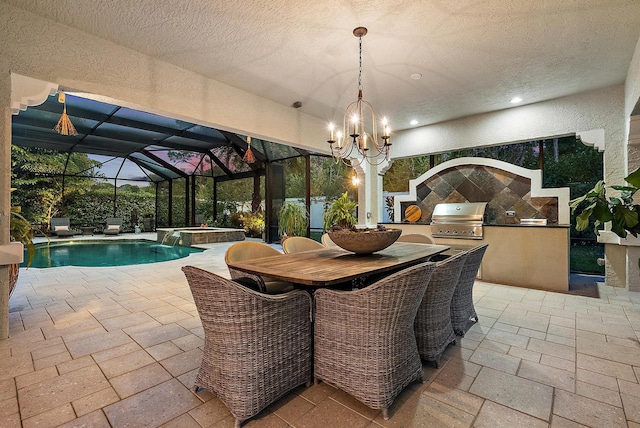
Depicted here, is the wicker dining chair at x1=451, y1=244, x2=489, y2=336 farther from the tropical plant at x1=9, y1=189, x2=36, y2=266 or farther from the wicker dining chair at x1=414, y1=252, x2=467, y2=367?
the tropical plant at x1=9, y1=189, x2=36, y2=266

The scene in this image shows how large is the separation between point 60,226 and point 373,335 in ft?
43.2

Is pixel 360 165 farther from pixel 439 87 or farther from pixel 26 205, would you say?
pixel 26 205

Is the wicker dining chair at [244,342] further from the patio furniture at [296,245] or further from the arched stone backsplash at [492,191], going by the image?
the arched stone backsplash at [492,191]

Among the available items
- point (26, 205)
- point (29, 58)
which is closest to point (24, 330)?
point (29, 58)

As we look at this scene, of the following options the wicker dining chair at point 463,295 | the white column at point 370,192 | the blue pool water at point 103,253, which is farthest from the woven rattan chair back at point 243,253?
the blue pool water at point 103,253

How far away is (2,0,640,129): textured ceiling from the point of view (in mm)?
2328

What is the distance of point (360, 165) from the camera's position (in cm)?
621

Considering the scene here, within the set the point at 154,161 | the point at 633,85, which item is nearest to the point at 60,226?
the point at 154,161

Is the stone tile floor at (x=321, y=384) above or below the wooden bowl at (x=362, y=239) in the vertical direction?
below

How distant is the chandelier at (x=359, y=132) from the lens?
268 centimetres

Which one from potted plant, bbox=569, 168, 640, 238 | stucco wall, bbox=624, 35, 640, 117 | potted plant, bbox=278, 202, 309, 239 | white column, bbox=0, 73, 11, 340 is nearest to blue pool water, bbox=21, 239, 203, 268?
potted plant, bbox=278, 202, 309, 239

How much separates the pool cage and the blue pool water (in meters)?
2.93

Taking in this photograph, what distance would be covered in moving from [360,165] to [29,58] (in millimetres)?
5007

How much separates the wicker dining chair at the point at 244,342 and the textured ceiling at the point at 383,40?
2192 millimetres
